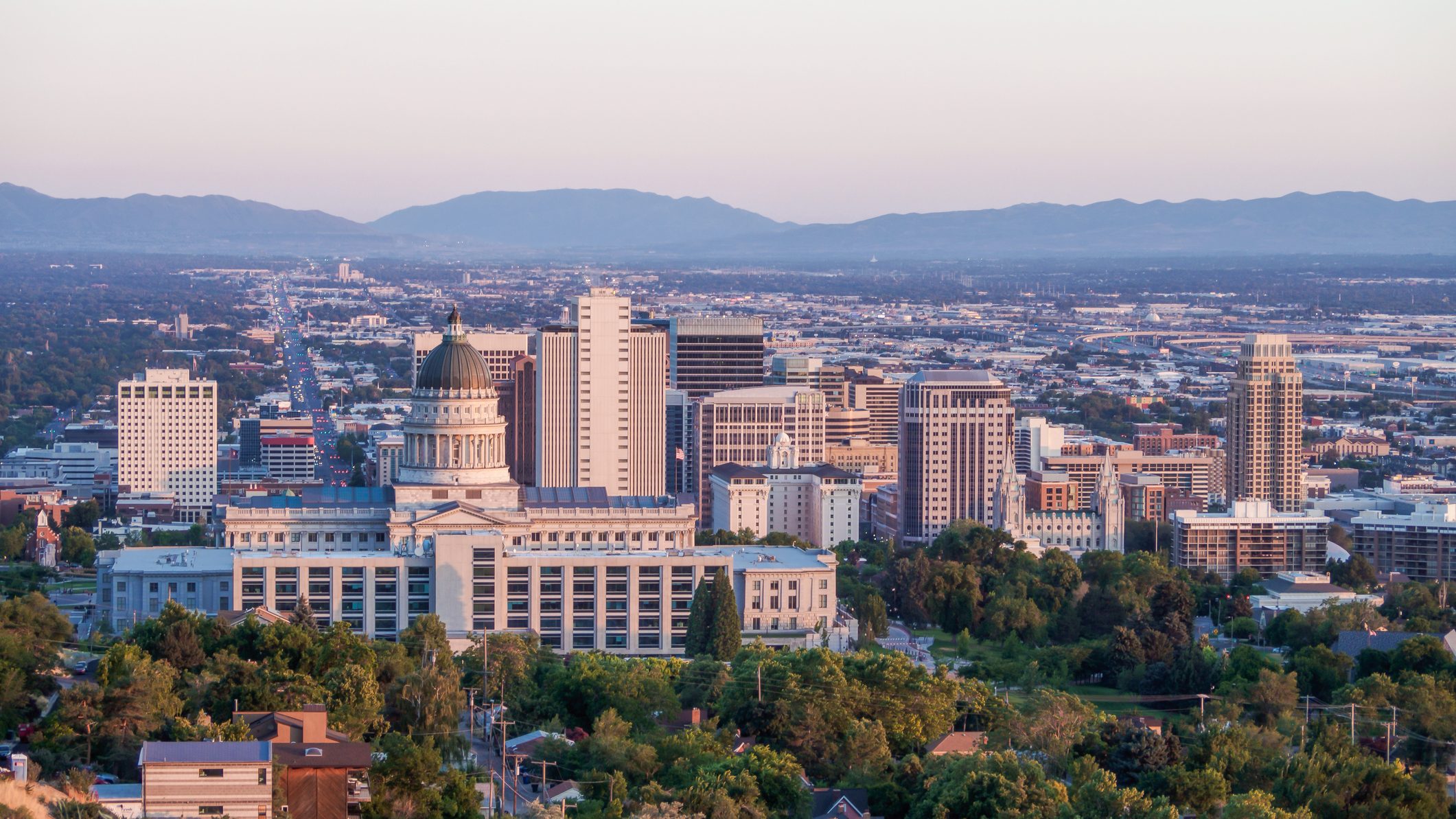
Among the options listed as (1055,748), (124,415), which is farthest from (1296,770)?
(124,415)

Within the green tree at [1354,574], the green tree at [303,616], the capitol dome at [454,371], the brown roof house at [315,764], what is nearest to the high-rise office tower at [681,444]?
the green tree at [1354,574]

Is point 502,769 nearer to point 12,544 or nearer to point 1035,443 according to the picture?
point 12,544

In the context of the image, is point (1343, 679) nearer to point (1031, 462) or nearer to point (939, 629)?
point (939, 629)

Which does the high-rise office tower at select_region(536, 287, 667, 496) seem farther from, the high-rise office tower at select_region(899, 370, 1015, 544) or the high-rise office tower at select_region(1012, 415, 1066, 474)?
the high-rise office tower at select_region(1012, 415, 1066, 474)

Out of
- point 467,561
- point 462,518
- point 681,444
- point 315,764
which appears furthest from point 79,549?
point 315,764

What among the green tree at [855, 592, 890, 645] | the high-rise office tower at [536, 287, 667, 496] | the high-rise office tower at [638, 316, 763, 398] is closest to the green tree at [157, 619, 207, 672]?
the green tree at [855, 592, 890, 645]

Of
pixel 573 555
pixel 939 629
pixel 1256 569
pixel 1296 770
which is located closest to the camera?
pixel 1296 770

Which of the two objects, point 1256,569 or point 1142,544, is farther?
point 1142,544
